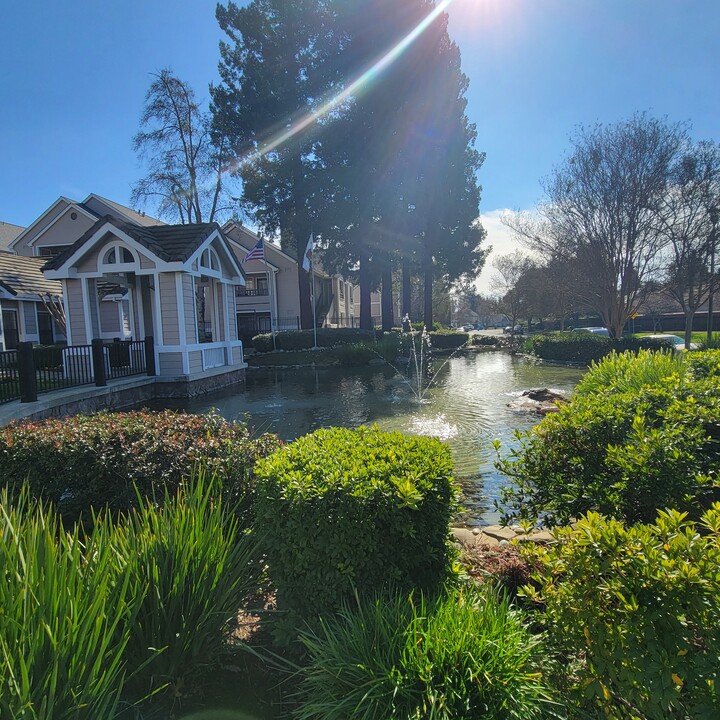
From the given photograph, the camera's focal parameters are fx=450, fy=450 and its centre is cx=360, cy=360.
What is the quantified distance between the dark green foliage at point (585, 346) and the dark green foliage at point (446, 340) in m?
8.60

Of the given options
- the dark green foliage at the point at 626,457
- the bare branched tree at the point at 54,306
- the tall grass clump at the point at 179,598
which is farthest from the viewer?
the bare branched tree at the point at 54,306

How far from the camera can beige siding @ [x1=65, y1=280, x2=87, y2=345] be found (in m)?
13.7

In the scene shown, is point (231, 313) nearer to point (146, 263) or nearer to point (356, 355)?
point (146, 263)

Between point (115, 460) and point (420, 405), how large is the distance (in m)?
8.02

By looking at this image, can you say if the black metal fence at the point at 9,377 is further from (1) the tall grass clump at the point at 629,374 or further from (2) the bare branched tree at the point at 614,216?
(2) the bare branched tree at the point at 614,216

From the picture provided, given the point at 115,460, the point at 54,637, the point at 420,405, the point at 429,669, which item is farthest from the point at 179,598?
the point at 420,405

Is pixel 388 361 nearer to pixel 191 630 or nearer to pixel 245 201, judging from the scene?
pixel 245 201

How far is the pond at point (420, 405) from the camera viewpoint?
6614 mm

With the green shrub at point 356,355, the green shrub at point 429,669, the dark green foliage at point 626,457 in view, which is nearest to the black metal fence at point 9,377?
the green shrub at point 429,669

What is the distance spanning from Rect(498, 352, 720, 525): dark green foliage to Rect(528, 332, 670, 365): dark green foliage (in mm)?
16995

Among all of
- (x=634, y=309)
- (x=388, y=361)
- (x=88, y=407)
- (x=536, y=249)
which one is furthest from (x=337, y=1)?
(x=88, y=407)

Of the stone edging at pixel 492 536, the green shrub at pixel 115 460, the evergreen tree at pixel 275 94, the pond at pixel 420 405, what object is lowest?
the pond at pixel 420 405

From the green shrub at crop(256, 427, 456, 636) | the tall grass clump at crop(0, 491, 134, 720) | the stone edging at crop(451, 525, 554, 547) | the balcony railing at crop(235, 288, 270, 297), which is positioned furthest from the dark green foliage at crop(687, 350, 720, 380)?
the balcony railing at crop(235, 288, 270, 297)

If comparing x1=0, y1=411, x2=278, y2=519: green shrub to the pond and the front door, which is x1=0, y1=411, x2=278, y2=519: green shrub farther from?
the front door
